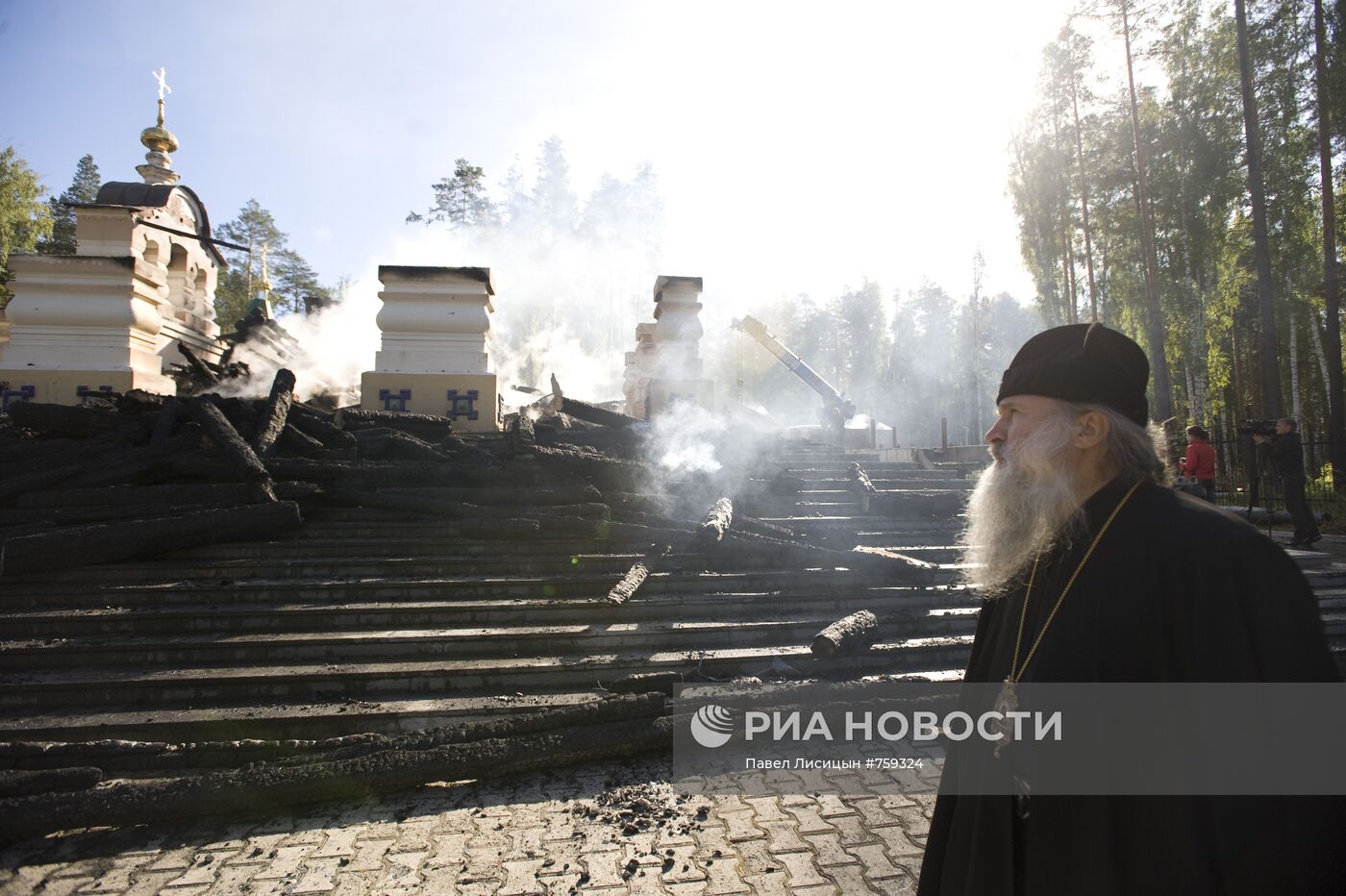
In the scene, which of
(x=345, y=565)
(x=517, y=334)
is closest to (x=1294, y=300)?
(x=345, y=565)

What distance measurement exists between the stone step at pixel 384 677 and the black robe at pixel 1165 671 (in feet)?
12.3

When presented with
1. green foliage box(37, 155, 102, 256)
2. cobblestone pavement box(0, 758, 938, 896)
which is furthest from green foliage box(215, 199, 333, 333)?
cobblestone pavement box(0, 758, 938, 896)

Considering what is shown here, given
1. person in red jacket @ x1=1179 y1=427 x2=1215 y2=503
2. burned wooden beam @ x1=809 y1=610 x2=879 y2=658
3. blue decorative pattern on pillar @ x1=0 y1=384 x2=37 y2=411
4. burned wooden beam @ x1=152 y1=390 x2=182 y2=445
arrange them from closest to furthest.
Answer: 1. burned wooden beam @ x1=809 y1=610 x2=879 y2=658
2. burned wooden beam @ x1=152 y1=390 x2=182 y2=445
3. blue decorative pattern on pillar @ x1=0 y1=384 x2=37 y2=411
4. person in red jacket @ x1=1179 y1=427 x2=1215 y2=503

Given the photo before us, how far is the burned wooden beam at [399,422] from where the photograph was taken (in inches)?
375

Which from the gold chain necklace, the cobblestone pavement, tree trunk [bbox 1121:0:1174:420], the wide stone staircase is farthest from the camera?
tree trunk [bbox 1121:0:1174:420]

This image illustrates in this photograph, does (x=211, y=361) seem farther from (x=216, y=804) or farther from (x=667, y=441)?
(x=216, y=804)

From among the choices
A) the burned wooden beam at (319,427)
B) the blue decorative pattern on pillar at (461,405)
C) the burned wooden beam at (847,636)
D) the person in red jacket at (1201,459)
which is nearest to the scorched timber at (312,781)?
the burned wooden beam at (847,636)

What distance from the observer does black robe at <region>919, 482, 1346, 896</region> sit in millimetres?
1306

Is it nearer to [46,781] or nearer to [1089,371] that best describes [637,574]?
[46,781]

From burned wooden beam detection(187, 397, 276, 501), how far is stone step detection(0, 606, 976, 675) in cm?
211

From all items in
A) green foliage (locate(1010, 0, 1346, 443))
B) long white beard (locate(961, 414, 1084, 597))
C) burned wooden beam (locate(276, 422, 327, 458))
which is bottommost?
long white beard (locate(961, 414, 1084, 597))

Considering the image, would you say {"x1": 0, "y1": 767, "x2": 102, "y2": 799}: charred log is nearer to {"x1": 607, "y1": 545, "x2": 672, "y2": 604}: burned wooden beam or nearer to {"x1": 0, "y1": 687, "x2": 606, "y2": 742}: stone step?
{"x1": 0, "y1": 687, "x2": 606, "y2": 742}: stone step

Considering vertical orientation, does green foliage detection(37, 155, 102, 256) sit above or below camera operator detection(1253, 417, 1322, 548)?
above

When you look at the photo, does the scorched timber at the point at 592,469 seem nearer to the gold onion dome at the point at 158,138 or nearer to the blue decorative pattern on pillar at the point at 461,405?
the blue decorative pattern on pillar at the point at 461,405
